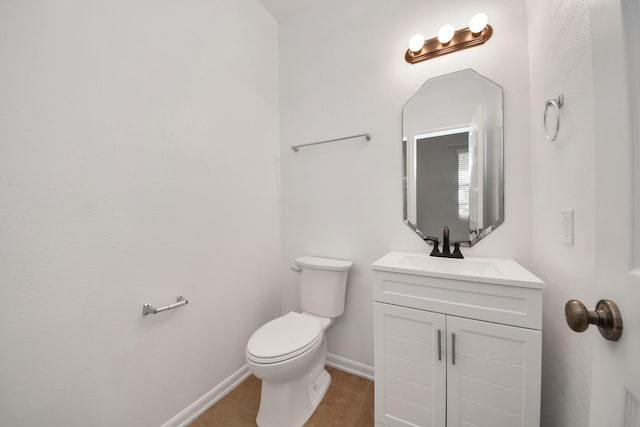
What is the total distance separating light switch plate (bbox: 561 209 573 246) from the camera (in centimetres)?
86

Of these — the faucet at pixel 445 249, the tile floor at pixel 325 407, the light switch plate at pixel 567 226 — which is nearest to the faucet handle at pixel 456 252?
the faucet at pixel 445 249

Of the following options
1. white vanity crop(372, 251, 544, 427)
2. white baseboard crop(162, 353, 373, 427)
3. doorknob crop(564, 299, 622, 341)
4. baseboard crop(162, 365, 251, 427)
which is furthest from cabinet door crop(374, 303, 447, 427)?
baseboard crop(162, 365, 251, 427)

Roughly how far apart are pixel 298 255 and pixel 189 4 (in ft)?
5.66

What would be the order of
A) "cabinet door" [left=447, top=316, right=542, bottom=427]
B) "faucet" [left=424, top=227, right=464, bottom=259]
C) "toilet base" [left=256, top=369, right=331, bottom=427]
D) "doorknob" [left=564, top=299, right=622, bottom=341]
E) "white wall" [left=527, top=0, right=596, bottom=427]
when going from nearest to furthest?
1. "doorknob" [left=564, top=299, right=622, bottom=341]
2. "white wall" [left=527, top=0, right=596, bottom=427]
3. "cabinet door" [left=447, top=316, right=542, bottom=427]
4. "toilet base" [left=256, top=369, right=331, bottom=427]
5. "faucet" [left=424, top=227, right=464, bottom=259]

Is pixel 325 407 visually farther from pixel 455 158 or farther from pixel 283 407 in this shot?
pixel 455 158

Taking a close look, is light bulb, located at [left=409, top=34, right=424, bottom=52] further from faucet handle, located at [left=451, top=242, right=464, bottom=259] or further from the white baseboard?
the white baseboard

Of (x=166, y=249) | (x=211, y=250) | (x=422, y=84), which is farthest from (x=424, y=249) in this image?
(x=166, y=249)

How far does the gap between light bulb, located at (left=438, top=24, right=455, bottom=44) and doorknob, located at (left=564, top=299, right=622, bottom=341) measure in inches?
59.0

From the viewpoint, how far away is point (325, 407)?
1.39 meters

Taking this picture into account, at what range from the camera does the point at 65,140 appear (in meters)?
0.90

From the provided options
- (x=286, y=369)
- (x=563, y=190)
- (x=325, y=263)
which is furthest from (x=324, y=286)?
(x=563, y=190)

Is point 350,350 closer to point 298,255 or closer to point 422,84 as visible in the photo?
point 298,255

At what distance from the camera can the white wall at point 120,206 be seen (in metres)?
0.81

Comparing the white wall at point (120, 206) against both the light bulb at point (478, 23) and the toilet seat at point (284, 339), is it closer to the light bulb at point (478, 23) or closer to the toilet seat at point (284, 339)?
the toilet seat at point (284, 339)
